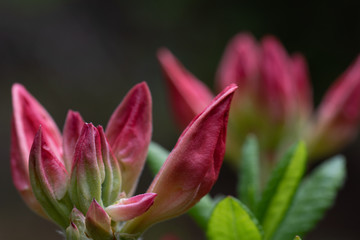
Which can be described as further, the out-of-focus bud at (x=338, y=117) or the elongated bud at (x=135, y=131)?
the out-of-focus bud at (x=338, y=117)

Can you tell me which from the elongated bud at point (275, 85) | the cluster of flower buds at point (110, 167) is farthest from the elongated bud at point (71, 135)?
the elongated bud at point (275, 85)

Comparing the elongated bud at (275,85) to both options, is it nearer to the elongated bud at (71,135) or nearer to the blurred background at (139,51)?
the elongated bud at (71,135)

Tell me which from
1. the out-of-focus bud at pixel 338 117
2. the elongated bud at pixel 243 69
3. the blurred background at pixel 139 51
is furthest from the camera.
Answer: the blurred background at pixel 139 51

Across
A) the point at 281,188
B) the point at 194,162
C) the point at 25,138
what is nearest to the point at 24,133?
the point at 25,138

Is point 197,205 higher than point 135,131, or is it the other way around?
point 135,131

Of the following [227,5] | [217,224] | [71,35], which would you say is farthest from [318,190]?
[71,35]

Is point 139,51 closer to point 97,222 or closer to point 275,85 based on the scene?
point 275,85
